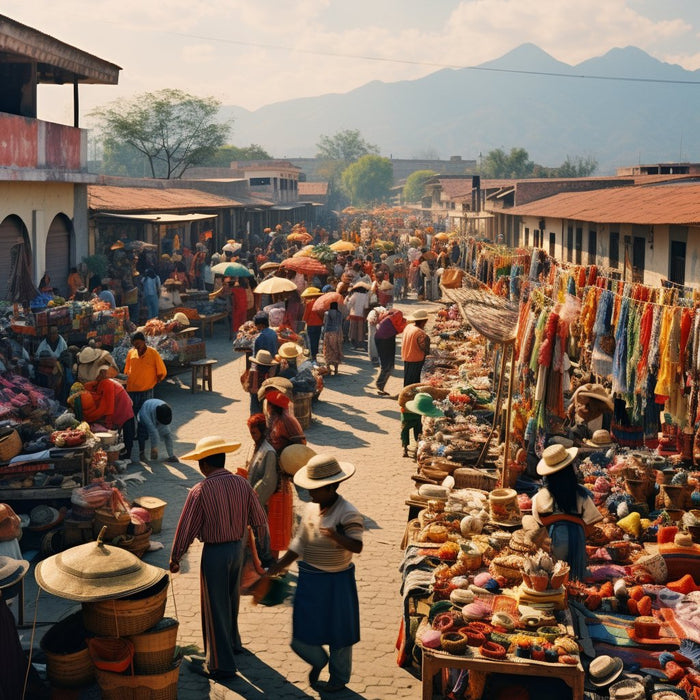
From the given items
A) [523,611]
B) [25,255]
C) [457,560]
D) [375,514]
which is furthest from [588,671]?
[25,255]

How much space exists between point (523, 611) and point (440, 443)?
191 inches

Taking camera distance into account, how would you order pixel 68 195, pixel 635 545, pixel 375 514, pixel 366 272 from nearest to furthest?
pixel 635 545 < pixel 375 514 < pixel 68 195 < pixel 366 272

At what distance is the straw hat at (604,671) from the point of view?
20.0 ft

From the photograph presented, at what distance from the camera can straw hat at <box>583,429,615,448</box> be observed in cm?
1109

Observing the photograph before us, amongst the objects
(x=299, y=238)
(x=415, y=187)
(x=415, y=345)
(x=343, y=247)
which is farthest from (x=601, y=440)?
(x=415, y=187)

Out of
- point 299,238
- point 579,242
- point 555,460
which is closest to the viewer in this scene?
point 555,460

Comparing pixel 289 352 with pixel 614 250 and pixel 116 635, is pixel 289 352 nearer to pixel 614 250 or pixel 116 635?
pixel 116 635

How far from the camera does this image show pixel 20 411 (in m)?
11.7

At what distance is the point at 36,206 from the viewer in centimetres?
1922

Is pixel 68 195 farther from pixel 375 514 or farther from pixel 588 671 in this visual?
pixel 588 671

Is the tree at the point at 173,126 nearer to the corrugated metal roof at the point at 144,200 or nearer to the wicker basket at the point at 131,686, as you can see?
the corrugated metal roof at the point at 144,200

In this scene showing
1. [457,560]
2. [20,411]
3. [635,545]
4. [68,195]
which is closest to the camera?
[457,560]

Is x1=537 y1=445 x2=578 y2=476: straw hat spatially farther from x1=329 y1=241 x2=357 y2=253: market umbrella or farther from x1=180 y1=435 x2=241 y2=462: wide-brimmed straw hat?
x1=329 y1=241 x2=357 y2=253: market umbrella

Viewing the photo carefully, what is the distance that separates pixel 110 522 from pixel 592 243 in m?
19.7
